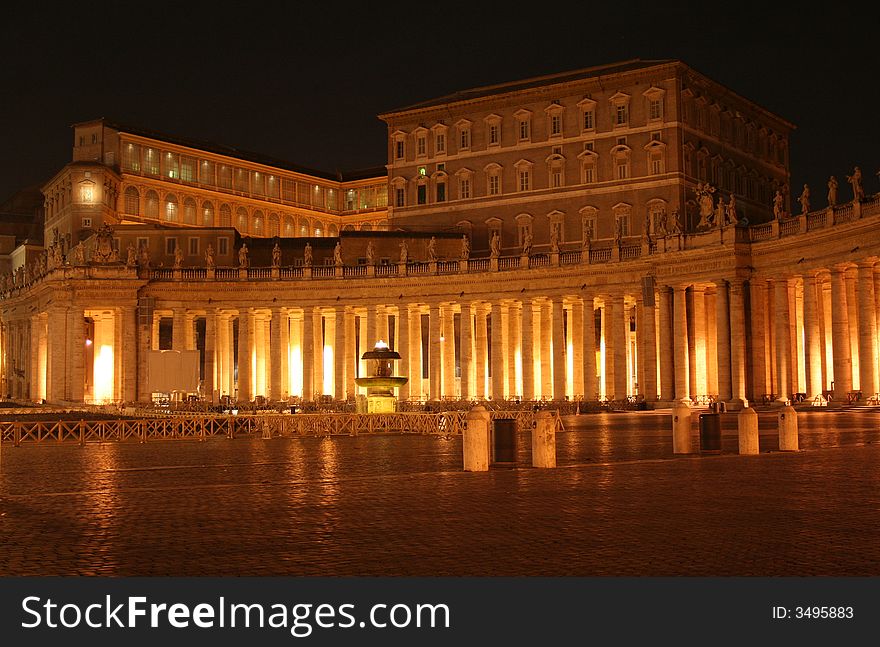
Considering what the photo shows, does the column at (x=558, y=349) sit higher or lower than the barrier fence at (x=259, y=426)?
higher

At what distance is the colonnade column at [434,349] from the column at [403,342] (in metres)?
2.17

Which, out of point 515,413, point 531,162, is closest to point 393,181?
point 531,162

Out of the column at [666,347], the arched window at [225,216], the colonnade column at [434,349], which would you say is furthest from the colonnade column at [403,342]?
the arched window at [225,216]

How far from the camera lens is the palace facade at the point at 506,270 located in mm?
75500

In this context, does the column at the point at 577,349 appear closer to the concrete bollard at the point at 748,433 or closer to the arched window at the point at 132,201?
the arched window at the point at 132,201

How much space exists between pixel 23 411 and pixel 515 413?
127 feet

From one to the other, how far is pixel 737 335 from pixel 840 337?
9.40 meters

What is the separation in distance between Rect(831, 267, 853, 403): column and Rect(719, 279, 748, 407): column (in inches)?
329

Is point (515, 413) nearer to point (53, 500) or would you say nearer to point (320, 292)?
point (53, 500)

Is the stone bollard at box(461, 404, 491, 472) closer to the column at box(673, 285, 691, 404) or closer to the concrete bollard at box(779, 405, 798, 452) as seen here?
the concrete bollard at box(779, 405, 798, 452)

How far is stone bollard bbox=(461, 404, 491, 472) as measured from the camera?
96.1 feet

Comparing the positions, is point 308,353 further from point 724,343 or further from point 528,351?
point 724,343

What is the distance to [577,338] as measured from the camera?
3716 inches

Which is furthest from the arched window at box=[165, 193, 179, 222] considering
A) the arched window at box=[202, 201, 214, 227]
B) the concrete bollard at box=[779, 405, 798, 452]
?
the concrete bollard at box=[779, 405, 798, 452]
